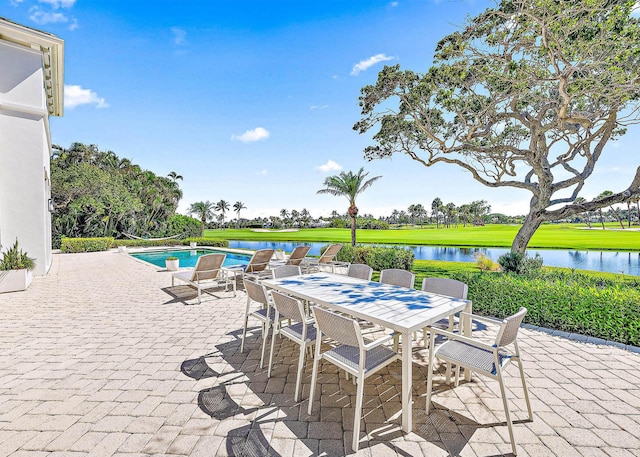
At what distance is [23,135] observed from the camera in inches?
328

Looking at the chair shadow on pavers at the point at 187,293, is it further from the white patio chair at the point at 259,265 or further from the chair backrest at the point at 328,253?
the chair backrest at the point at 328,253

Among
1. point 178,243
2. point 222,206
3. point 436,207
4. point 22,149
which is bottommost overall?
point 178,243

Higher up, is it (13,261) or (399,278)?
(399,278)

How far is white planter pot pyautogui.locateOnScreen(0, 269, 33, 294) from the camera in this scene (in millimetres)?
6898

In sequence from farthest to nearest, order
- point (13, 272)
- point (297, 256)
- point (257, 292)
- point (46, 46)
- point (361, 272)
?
point (297, 256), point (46, 46), point (13, 272), point (361, 272), point (257, 292)

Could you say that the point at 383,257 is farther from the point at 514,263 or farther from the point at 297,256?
the point at 514,263

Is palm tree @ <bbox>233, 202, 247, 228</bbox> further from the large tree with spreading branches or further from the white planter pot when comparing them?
the white planter pot

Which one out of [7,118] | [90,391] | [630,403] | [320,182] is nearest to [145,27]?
[7,118]

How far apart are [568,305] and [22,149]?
1437 centimetres

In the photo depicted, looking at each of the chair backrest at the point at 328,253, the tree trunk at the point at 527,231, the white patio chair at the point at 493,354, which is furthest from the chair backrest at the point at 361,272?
the tree trunk at the point at 527,231

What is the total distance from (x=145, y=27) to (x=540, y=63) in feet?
39.6

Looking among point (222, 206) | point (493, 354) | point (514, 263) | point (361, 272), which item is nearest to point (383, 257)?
point (514, 263)

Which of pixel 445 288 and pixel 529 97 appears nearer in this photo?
pixel 445 288

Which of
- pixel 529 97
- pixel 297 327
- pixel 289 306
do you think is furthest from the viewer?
pixel 529 97
